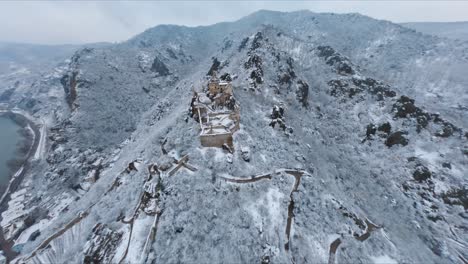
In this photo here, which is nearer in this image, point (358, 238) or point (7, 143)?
point (358, 238)

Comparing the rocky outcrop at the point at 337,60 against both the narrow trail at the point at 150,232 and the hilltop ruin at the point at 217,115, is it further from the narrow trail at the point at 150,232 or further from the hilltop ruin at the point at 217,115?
the narrow trail at the point at 150,232

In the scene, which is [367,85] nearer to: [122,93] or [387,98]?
[387,98]

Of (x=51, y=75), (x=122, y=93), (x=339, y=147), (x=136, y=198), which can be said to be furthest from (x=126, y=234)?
(x=51, y=75)

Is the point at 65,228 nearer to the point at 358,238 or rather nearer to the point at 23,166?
the point at 358,238

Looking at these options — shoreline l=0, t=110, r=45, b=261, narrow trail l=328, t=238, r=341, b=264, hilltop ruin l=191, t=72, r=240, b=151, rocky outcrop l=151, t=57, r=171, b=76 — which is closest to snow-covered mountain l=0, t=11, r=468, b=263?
narrow trail l=328, t=238, r=341, b=264

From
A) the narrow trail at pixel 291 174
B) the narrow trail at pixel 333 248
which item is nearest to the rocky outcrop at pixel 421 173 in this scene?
the narrow trail at pixel 291 174

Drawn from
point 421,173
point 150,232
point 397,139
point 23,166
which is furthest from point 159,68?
point 421,173
